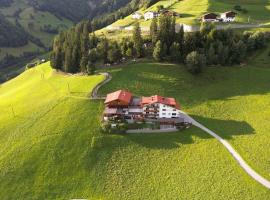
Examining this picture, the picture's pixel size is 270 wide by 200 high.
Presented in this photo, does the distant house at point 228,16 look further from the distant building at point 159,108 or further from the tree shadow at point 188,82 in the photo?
the distant building at point 159,108

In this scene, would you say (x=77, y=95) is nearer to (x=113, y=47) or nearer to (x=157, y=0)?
(x=113, y=47)

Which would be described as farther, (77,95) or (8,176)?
(77,95)

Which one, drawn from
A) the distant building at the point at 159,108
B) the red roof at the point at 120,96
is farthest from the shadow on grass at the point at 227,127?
the red roof at the point at 120,96

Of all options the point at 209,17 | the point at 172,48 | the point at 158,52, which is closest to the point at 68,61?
the point at 158,52

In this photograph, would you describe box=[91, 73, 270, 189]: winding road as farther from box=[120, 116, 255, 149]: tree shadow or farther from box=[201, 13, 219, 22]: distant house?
box=[201, 13, 219, 22]: distant house

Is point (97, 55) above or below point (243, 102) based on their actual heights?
above

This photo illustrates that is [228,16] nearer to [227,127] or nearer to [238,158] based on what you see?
[227,127]

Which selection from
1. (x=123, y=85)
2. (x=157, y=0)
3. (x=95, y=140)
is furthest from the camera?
(x=157, y=0)

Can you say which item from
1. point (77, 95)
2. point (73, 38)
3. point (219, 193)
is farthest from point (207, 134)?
point (73, 38)
